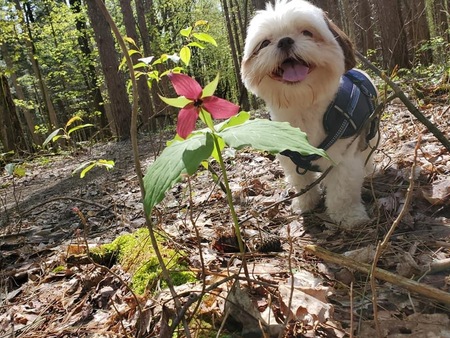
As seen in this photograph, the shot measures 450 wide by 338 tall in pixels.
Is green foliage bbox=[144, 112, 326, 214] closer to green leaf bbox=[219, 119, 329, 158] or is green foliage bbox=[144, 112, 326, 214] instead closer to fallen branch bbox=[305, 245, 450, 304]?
green leaf bbox=[219, 119, 329, 158]

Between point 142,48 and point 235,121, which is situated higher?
point 142,48

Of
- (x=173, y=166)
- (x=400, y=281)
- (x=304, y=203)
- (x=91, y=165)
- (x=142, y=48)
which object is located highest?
(x=142, y=48)

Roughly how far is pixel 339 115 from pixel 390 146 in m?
1.44

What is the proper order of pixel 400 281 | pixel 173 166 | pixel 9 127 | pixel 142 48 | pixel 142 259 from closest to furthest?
pixel 173 166 → pixel 400 281 → pixel 142 259 → pixel 142 48 → pixel 9 127

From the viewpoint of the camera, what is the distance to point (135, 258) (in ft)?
6.92

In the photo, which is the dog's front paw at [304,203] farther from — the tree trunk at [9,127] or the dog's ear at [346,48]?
the tree trunk at [9,127]

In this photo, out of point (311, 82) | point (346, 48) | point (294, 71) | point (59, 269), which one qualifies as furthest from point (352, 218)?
point (59, 269)

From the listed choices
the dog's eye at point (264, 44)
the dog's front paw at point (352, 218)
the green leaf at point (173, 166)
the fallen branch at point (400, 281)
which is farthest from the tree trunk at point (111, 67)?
the green leaf at point (173, 166)

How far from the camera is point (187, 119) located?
1141 millimetres

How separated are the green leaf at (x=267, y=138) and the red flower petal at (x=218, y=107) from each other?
6 centimetres

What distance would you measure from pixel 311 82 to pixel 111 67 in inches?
336

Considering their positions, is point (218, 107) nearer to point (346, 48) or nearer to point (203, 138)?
point (203, 138)

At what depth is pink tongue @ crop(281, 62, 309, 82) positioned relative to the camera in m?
2.39

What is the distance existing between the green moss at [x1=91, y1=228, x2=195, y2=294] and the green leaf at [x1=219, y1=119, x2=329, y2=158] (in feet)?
2.39
